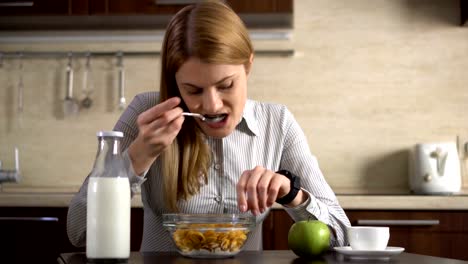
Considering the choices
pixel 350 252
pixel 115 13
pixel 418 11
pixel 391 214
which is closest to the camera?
pixel 350 252

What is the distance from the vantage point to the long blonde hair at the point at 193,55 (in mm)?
1815

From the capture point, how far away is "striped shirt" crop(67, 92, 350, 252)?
78.6 inches

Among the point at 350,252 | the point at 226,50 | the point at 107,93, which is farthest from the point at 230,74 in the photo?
the point at 107,93

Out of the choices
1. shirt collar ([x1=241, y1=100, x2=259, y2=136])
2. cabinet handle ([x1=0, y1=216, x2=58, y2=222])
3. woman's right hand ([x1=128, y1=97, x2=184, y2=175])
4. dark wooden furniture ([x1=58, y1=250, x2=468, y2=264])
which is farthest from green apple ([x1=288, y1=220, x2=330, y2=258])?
cabinet handle ([x1=0, y1=216, x2=58, y2=222])

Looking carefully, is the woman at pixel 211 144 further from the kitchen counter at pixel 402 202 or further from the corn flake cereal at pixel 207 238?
the kitchen counter at pixel 402 202

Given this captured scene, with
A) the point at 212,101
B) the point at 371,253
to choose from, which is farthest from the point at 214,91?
the point at 371,253

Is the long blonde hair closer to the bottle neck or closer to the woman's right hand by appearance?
the woman's right hand

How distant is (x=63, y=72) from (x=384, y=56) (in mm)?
1496

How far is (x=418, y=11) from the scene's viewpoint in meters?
3.49

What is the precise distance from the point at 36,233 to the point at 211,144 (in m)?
1.14

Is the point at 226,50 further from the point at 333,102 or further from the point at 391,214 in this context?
the point at 333,102

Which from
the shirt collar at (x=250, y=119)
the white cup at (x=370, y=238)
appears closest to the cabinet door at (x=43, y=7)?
the shirt collar at (x=250, y=119)

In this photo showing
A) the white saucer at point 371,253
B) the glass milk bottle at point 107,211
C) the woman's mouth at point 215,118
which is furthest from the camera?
the woman's mouth at point 215,118

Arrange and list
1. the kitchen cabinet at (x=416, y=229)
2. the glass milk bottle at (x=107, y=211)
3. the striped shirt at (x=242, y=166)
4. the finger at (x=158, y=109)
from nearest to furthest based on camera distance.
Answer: the glass milk bottle at (x=107, y=211), the finger at (x=158, y=109), the striped shirt at (x=242, y=166), the kitchen cabinet at (x=416, y=229)
